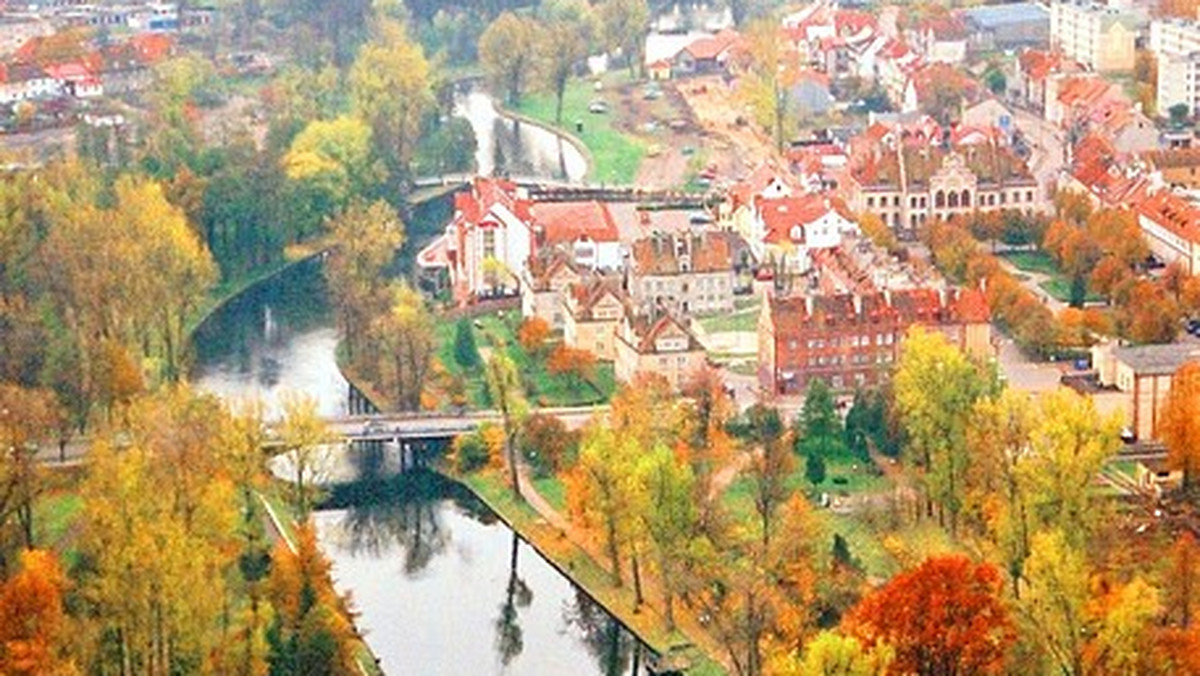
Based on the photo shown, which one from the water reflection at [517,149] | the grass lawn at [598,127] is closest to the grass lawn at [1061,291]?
the grass lawn at [598,127]

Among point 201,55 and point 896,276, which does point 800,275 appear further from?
point 201,55

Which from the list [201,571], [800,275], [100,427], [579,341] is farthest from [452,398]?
[201,571]

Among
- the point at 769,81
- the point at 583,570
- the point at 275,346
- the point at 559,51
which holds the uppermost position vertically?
the point at 559,51

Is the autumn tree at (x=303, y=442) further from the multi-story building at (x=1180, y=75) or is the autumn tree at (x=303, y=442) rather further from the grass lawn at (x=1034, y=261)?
the multi-story building at (x=1180, y=75)

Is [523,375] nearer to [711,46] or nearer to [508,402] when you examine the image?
[508,402]

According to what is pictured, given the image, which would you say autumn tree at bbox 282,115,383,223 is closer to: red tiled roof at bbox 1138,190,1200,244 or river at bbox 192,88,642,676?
river at bbox 192,88,642,676

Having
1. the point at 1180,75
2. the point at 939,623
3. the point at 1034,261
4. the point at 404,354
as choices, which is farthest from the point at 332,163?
the point at 939,623

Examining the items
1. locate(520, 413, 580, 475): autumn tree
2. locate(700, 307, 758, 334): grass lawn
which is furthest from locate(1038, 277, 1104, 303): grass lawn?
locate(520, 413, 580, 475): autumn tree
